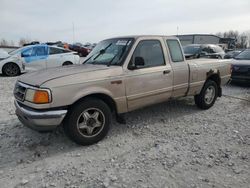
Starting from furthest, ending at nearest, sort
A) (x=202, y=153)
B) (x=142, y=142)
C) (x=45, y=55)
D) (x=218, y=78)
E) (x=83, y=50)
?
(x=83, y=50) → (x=45, y=55) → (x=218, y=78) → (x=142, y=142) → (x=202, y=153)

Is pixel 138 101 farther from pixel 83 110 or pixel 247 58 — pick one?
pixel 247 58

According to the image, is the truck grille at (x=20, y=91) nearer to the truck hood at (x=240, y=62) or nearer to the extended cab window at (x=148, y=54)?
the extended cab window at (x=148, y=54)

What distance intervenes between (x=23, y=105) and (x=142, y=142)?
2.10 meters

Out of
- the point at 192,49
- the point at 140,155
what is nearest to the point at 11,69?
the point at 192,49

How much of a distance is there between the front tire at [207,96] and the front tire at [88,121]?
2834 millimetres

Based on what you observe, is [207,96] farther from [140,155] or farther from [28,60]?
[28,60]

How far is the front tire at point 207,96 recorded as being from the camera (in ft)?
19.8

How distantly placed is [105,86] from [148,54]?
4.14 ft

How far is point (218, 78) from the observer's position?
6.43m

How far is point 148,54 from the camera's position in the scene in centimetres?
479

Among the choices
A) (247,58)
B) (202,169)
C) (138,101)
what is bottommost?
(202,169)

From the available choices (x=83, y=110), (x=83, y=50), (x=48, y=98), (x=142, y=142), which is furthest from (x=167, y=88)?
(x=83, y=50)

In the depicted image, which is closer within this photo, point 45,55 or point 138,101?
point 138,101

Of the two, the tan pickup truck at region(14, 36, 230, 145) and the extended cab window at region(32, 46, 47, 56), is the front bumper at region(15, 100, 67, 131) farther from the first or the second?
the extended cab window at region(32, 46, 47, 56)
